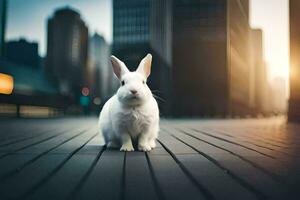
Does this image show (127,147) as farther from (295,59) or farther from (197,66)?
(197,66)

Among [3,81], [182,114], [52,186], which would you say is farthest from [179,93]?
[52,186]

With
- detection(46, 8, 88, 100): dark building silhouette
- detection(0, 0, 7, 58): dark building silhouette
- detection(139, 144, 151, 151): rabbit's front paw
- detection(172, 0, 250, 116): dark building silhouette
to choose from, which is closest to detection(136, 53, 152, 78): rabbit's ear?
detection(139, 144, 151, 151): rabbit's front paw

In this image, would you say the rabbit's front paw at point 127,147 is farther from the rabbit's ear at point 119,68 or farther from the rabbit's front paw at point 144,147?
the rabbit's ear at point 119,68

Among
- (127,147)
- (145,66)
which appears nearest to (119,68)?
(145,66)

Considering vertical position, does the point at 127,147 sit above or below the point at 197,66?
below

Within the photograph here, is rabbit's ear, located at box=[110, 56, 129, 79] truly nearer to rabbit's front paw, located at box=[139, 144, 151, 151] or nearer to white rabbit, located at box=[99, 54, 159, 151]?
white rabbit, located at box=[99, 54, 159, 151]

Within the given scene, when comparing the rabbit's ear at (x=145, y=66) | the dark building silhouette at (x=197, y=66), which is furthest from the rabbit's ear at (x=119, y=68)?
the dark building silhouette at (x=197, y=66)

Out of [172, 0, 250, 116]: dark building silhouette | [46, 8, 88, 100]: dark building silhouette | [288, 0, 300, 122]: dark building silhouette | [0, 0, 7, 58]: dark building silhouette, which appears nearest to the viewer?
[288, 0, 300, 122]: dark building silhouette
